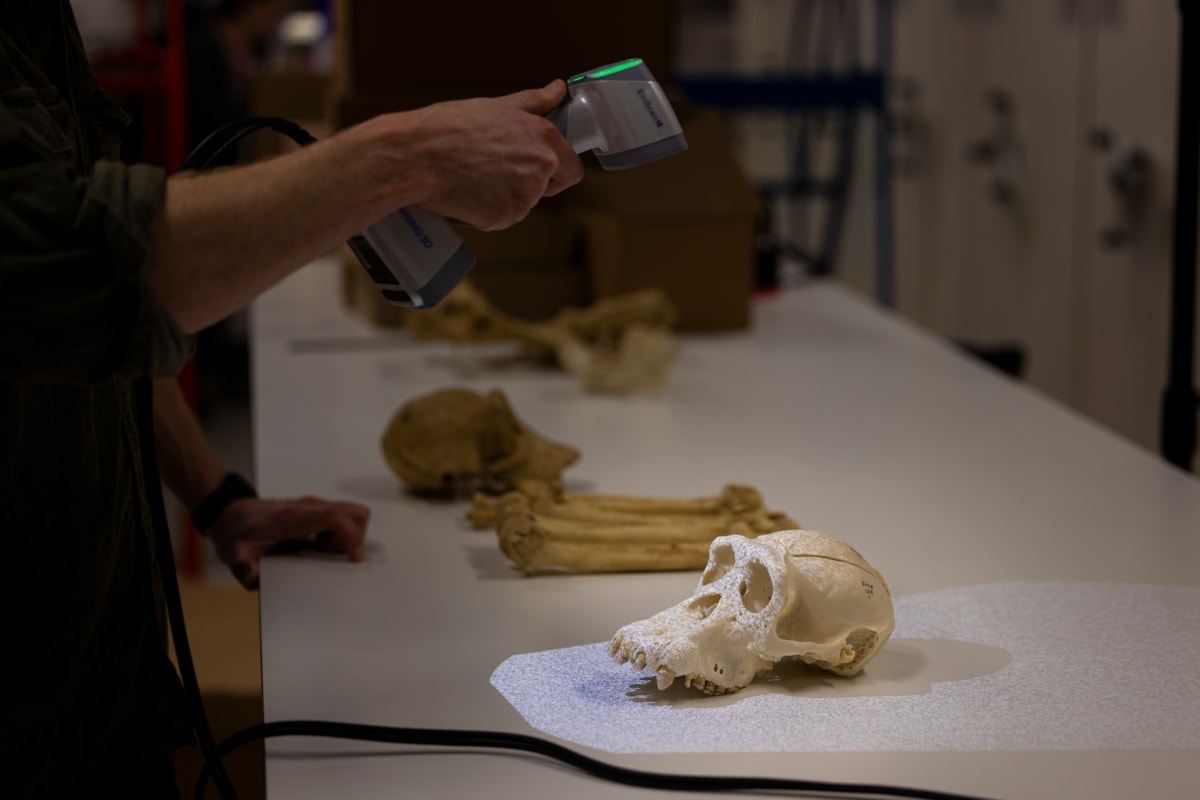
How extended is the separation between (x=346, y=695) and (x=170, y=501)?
131 inches

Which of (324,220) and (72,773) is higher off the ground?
(324,220)

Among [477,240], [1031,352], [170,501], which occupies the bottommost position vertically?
[170,501]

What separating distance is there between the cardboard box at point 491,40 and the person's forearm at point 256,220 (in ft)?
5.33

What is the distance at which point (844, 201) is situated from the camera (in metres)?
4.94

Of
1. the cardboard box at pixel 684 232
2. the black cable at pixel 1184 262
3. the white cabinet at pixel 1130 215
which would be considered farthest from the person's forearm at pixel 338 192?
the white cabinet at pixel 1130 215

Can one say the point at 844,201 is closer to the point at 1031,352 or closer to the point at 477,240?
the point at 1031,352

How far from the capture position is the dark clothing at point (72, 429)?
0.81 meters

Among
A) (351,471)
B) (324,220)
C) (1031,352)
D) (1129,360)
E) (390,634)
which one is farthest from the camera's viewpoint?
(1031,352)

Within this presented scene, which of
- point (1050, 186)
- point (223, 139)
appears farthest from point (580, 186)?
point (1050, 186)

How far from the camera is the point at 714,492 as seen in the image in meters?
1.52

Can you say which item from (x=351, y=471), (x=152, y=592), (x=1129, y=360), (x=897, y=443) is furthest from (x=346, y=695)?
(x=1129, y=360)

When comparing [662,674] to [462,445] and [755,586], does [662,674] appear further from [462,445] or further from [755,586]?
[462,445]

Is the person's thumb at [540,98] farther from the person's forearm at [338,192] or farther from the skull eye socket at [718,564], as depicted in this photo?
the skull eye socket at [718,564]

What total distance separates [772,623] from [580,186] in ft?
5.56
